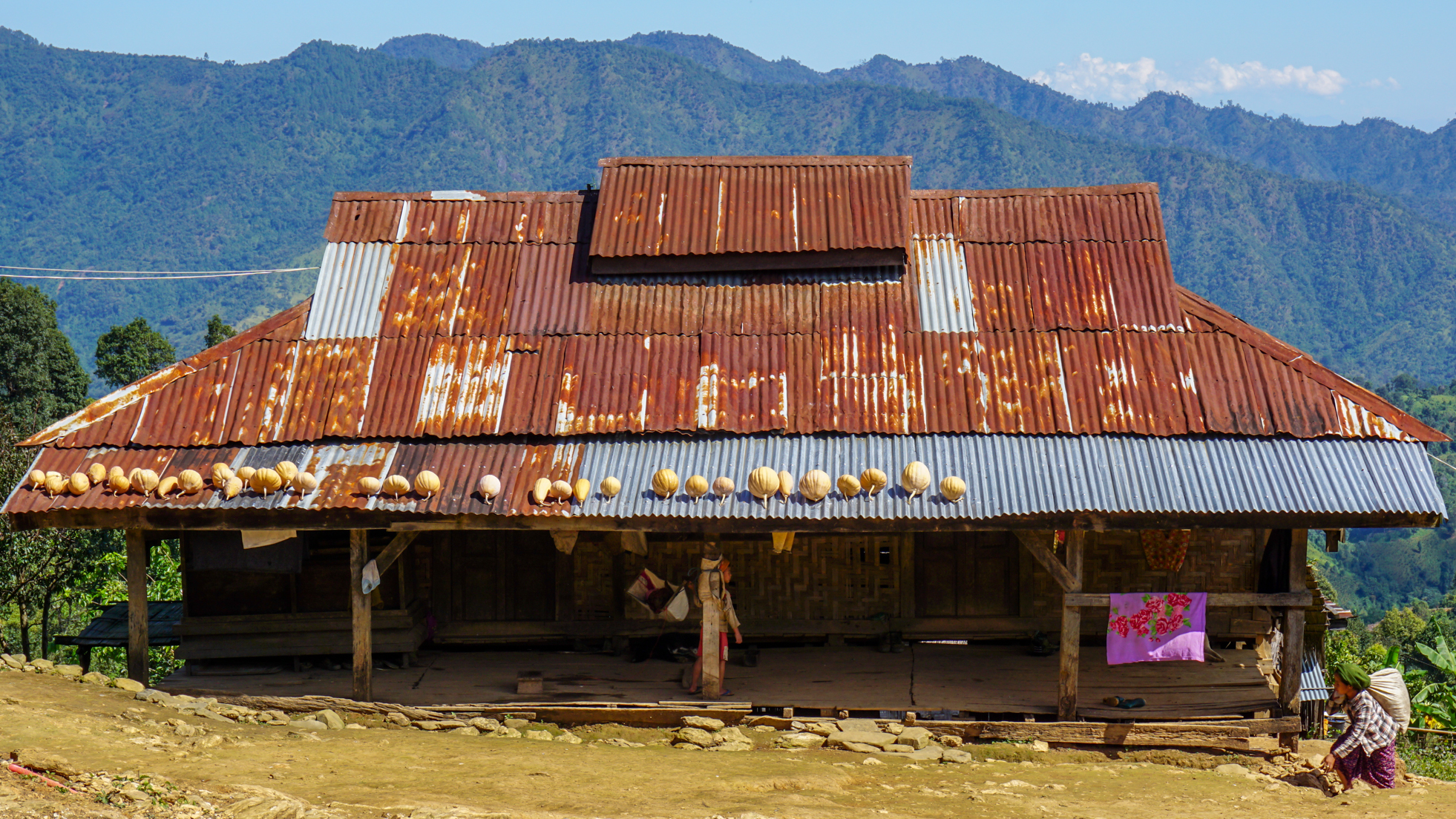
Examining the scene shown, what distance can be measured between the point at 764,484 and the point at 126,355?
1551 inches

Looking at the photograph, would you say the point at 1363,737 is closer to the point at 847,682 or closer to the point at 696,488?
the point at 847,682

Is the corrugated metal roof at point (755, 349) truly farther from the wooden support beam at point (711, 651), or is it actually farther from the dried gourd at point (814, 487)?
the wooden support beam at point (711, 651)

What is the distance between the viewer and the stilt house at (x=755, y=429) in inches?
508

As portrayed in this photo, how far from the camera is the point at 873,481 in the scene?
1273 centimetres

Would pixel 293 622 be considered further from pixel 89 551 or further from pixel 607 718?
pixel 89 551

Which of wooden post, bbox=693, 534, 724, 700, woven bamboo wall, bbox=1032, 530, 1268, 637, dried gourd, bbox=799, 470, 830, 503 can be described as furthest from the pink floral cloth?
wooden post, bbox=693, 534, 724, 700

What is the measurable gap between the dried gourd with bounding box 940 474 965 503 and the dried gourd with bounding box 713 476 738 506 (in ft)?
6.77

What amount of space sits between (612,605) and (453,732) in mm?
2913

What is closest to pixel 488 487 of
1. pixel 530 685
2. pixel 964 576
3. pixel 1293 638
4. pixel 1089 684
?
pixel 530 685

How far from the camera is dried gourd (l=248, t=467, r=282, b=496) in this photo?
1297 cm

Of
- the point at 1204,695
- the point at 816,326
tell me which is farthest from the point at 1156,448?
the point at 816,326

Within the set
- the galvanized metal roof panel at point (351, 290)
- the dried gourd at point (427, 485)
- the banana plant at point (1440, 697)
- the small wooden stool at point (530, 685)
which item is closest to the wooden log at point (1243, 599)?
the small wooden stool at point (530, 685)

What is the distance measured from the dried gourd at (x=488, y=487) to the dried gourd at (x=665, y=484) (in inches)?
61.8

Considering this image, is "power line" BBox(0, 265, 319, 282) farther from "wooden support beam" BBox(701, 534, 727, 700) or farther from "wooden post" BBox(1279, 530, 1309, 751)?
"wooden post" BBox(1279, 530, 1309, 751)
